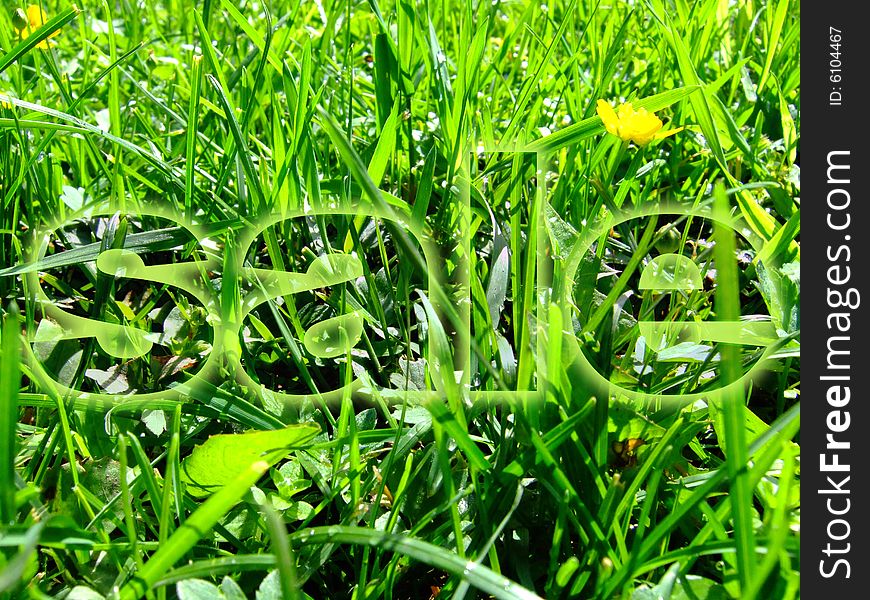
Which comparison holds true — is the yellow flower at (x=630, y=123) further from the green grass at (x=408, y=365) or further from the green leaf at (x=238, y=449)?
the green leaf at (x=238, y=449)

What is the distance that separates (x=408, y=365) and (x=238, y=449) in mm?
177

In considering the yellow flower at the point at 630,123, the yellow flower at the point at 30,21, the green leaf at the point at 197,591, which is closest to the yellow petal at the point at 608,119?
the yellow flower at the point at 630,123

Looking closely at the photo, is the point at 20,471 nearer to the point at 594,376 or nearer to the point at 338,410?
the point at 338,410

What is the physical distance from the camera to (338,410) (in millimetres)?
771

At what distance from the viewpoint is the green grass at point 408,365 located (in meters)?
0.54

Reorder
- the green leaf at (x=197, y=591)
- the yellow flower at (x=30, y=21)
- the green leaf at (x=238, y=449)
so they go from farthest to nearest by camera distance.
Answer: the yellow flower at (x=30, y=21) → the green leaf at (x=238, y=449) → the green leaf at (x=197, y=591)

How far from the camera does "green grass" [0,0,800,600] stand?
1.78ft

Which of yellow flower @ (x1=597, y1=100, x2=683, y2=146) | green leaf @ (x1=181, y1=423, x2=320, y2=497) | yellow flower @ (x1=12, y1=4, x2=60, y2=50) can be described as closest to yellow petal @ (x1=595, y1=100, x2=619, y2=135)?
yellow flower @ (x1=597, y1=100, x2=683, y2=146)

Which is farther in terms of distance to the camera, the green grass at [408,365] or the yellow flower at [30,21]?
the yellow flower at [30,21]

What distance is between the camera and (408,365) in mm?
737
